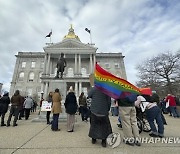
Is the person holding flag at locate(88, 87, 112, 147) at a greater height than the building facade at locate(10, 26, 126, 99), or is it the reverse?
the building facade at locate(10, 26, 126, 99)

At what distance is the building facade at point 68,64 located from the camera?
4312cm

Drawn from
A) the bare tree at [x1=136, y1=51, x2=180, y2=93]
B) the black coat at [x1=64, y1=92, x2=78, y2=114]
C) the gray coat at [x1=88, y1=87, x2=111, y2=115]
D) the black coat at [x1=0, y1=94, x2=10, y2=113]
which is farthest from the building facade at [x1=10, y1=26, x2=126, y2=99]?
the gray coat at [x1=88, y1=87, x2=111, y2=115]

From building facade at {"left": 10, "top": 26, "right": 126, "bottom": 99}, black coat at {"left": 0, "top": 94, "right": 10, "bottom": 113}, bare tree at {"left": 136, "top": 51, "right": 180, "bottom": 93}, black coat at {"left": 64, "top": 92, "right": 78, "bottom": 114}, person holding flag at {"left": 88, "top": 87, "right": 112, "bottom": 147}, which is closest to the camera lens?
person holding flag at {"left": 88, "top": 87, "right": 112, "bottom": 147}

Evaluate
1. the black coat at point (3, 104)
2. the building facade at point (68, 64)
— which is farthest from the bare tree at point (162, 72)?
the black coat at point (3, 104)

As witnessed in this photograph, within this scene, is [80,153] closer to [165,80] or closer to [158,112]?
[158,112]

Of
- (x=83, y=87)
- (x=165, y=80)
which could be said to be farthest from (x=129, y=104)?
(x=83, y=87)

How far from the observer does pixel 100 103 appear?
4145 millimetres

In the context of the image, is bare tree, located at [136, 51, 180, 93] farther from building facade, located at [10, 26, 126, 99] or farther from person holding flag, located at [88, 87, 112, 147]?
person holding flag, located at [88, 87, 112, 147]

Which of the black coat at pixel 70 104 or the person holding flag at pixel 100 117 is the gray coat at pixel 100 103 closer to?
the person holding flag at pixel 100 117

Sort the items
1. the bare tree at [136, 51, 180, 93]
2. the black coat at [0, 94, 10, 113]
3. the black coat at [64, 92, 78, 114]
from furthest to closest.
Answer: the bare tree at [136, 51, 180, 93], the black coat at [0, 94, 10, 113], the black coat at [64, 92, 78, 114]

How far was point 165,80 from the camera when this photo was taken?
97.4 feet

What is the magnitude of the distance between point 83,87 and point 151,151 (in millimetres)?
40431

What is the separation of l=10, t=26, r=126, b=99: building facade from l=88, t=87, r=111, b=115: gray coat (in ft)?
118

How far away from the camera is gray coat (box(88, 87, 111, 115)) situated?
161 inches
